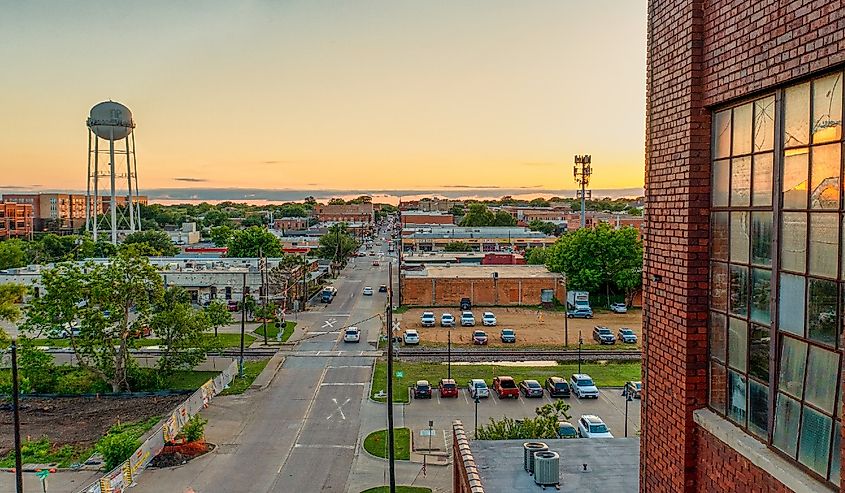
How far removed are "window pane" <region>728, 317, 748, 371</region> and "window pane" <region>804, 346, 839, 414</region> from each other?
79cm

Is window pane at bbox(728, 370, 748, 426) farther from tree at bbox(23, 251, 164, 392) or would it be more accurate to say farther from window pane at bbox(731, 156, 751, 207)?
tree at bbox(23, 251, 164, 392)

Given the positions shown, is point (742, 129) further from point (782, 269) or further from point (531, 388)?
point (531, 388)

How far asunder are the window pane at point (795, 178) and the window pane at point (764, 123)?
0.26 m

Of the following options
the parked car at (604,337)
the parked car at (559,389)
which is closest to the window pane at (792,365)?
the parked car at (559,389)

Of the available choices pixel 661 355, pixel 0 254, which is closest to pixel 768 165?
pixel 661 355

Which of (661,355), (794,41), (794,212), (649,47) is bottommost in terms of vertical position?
(661,355)

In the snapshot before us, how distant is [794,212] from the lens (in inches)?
187

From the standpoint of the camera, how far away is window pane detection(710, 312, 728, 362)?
5.68 metres

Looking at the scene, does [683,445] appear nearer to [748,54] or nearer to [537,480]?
[748,54]

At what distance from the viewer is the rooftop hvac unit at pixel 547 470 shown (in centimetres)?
1327

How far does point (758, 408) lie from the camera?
5.18 meters

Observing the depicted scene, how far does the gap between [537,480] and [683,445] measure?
7.88 meters

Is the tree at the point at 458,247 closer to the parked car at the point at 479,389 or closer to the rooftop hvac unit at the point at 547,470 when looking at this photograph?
the parked car at the point at 479,389

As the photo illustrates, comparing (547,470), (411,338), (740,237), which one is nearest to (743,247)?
(740,237)
